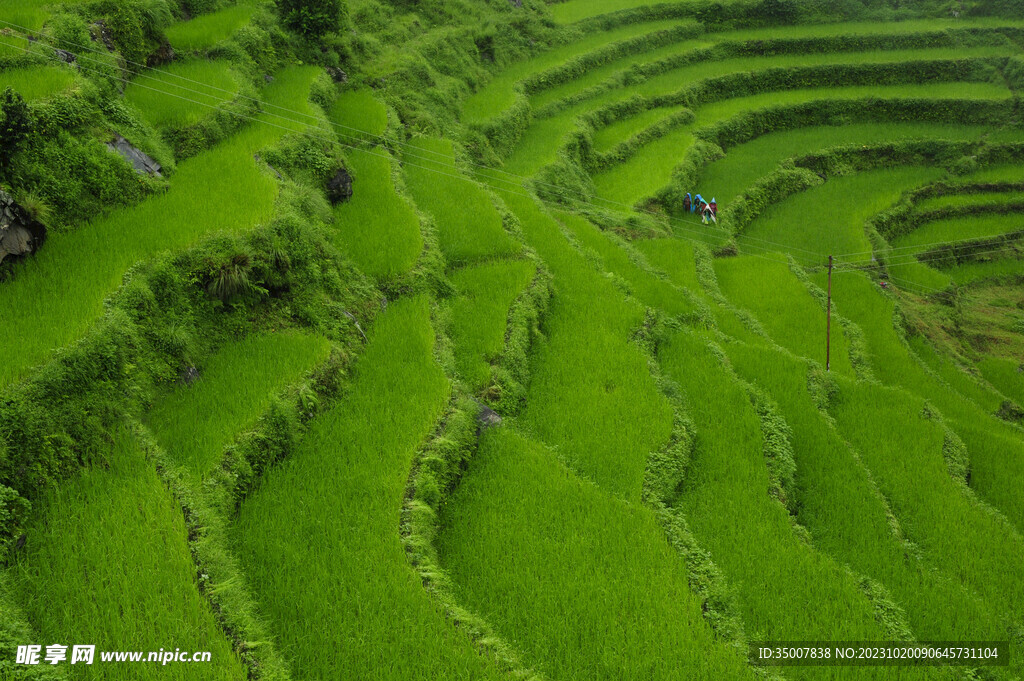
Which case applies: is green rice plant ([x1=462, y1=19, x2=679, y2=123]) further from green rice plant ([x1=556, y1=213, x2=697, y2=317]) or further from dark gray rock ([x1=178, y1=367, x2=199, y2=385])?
dark gray rock ([x1=178, y1=367, x2=199, y2=385])

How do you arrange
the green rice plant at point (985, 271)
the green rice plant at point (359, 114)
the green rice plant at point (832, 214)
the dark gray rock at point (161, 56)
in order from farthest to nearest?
the green rice plant at point (985, 271), the green rice plant at point (832, 214), the green rice plant at point (359, 114), the dark gray rock at point (161, 56)

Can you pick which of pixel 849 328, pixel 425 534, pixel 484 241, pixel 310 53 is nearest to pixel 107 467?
pixel 425 534

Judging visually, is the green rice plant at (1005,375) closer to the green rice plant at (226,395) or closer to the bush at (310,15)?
the green rice plant at (226,395)

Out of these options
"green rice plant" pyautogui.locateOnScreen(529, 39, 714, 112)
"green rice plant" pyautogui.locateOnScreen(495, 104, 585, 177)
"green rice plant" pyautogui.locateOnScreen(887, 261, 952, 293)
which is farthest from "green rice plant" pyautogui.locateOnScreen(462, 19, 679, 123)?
"green rice plant" pyautogui.locateOnScreen(887, 261, 952, 293)

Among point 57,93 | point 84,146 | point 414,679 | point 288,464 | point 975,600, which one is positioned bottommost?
point 975,600

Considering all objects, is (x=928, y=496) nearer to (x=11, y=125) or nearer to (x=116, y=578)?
(x=116, y=578)

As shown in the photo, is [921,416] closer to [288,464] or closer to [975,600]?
[975,600]

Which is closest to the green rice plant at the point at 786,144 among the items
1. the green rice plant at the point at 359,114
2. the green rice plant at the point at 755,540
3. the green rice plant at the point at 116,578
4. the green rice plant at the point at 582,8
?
the green rice plant at the point at 582,8
